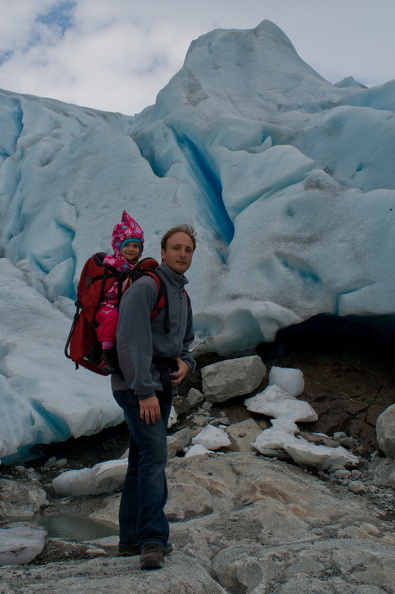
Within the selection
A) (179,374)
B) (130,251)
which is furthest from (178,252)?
(179,374)

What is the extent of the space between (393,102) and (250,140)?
179 cm

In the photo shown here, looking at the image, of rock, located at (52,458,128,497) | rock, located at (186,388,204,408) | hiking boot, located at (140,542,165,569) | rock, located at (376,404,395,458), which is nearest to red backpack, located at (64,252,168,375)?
hiking boot, located at (140,542,165,569)

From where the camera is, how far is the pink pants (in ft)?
6.36

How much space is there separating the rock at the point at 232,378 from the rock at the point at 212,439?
495mm

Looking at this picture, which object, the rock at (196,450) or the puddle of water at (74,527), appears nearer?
the puddle of water at (74,527)

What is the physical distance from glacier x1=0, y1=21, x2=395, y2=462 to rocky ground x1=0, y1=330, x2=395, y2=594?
0.44 metres

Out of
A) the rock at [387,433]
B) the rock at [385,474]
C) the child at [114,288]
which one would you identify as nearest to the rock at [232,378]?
the rock at [387,433]

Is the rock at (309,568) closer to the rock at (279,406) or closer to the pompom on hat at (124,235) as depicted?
the pompom on hat at (124,235)

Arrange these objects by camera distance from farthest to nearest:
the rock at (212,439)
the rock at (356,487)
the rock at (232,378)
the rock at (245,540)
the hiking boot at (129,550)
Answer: the rock at (232,378) → the rock at (212,439) → the rock at (356,487) → the hiking boot at (129,550) → the rock at (245,540)

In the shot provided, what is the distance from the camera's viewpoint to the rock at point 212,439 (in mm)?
3902

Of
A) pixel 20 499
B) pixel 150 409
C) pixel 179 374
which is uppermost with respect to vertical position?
pixel 179 374

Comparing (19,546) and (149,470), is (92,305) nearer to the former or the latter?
(149,470)

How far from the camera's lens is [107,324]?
1.95 metres

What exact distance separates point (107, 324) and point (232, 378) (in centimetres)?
277
